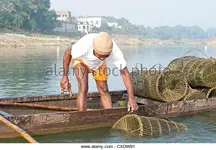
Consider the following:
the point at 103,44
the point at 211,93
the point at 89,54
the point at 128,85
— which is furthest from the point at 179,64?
the point at 103,44

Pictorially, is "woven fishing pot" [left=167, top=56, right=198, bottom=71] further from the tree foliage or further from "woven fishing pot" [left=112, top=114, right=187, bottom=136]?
the tree foliage

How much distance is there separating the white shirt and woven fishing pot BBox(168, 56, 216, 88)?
4.18 meters

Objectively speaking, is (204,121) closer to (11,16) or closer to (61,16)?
(11,16)

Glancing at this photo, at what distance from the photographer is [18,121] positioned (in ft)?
24.9

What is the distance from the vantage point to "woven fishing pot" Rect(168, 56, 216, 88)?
11266 millimetres

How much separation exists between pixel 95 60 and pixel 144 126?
5.68 feet

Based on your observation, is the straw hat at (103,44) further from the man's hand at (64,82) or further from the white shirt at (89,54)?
the man's hand at (64,82)

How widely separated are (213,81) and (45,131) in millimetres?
5474

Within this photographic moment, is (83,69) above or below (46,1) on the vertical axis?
below

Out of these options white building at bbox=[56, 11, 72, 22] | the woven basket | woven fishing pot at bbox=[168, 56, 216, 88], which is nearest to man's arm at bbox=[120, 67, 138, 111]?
the woven basket

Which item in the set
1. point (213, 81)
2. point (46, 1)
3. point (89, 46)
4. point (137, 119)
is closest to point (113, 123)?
point (137, 119)

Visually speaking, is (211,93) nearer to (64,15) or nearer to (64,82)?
(64,82)

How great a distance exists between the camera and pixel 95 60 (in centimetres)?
800

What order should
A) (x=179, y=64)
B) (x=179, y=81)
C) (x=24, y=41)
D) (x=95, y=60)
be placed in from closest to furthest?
(x=95, y=60), (x=179, y=81), (x=179, y=64), (x=24, y=41)
